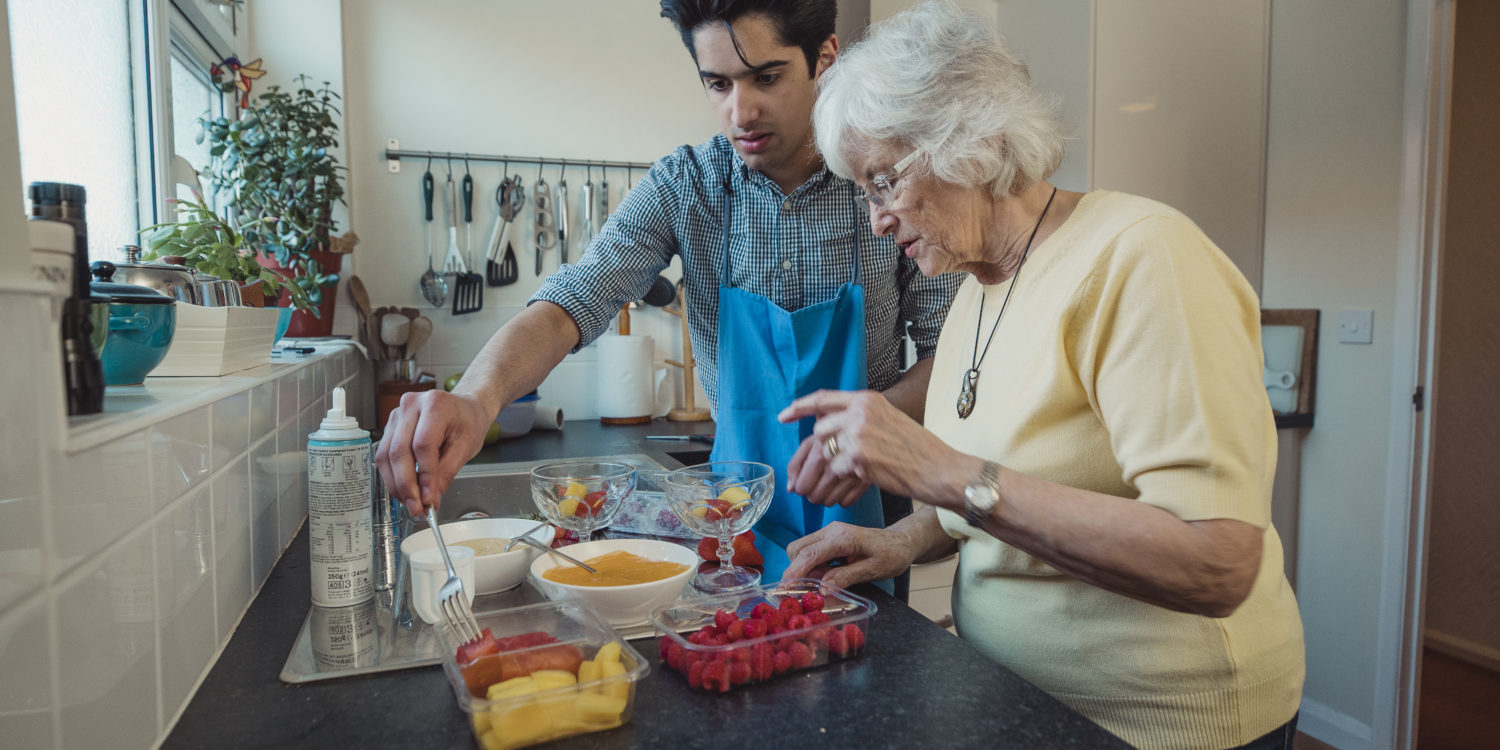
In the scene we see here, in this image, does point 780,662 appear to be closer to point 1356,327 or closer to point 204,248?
point 204,248

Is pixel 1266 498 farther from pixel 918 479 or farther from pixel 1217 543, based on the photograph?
pixel 918 479

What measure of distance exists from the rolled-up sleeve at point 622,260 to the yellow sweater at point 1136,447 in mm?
678

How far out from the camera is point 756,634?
802mm

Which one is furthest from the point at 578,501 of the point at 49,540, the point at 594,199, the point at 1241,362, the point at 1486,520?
the point at 1486,520

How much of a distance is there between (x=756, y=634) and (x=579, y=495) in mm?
390

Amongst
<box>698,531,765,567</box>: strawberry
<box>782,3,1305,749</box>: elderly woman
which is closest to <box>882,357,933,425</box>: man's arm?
<box>782,3,1305,749</box>: elderly woman

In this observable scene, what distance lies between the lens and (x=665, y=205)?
1.59 m

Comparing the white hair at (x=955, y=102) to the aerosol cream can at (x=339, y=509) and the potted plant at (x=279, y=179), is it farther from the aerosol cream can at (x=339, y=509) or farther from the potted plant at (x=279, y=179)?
the potted plant at (x=279, y=179)

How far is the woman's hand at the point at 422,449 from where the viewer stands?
0.99 m

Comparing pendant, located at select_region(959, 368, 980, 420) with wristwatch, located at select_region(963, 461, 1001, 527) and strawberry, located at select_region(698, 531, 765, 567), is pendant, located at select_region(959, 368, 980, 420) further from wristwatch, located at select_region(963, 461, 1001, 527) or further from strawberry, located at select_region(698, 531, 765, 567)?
strawberry, located at select_region(698, 531, 765, 567)

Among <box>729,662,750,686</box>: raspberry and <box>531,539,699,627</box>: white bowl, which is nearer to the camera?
<box>729,662,750,686</box>: raspberry

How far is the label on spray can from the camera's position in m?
0.95

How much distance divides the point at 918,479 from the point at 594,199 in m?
2.30

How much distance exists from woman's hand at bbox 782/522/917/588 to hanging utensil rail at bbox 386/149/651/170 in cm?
215
